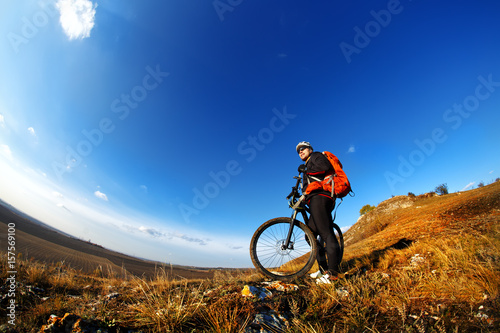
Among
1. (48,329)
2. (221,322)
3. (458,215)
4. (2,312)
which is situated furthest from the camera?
(458,215)

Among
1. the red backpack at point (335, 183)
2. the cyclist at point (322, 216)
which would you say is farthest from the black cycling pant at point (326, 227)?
the red backpack at point (335, 183)

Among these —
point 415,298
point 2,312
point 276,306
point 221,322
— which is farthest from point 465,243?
point 2,312

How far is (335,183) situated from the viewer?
12.3 feet

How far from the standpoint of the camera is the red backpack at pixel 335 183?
12.2 ft

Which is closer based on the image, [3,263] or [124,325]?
[124,325]

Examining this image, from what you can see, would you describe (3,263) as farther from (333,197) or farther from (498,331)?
(498,331)

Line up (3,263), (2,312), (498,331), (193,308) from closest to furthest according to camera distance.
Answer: (498,331), (193,308), (2,312), (3,263)

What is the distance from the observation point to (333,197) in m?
3.77

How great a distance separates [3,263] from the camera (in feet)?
16.8

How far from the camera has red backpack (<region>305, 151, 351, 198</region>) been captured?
3.71m

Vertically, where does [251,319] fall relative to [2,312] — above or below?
above

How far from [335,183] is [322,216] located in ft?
2.40

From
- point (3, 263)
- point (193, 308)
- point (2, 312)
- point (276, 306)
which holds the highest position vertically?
point (276, 306)

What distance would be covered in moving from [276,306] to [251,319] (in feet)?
1.80
